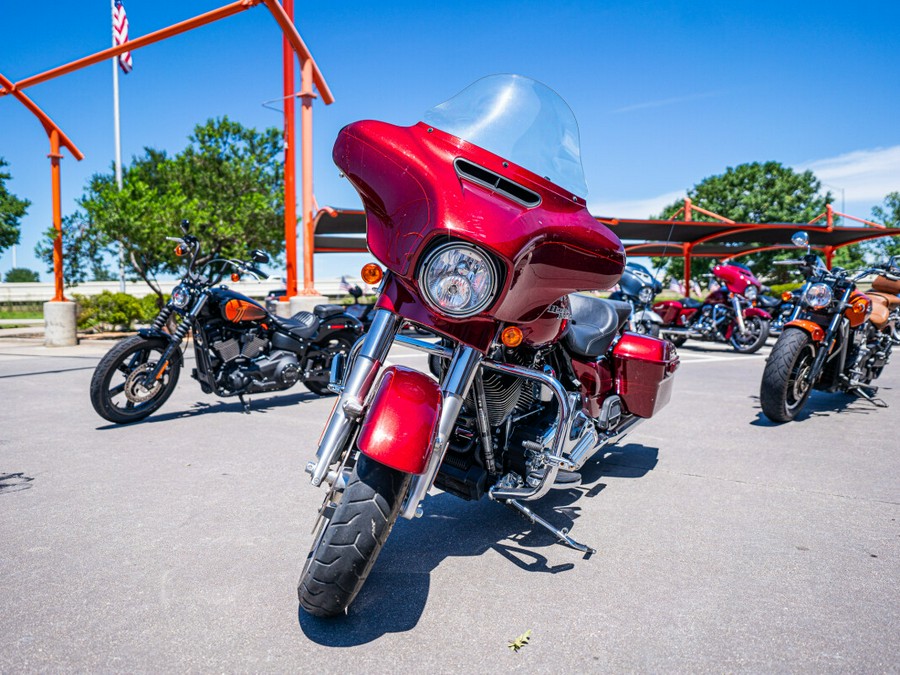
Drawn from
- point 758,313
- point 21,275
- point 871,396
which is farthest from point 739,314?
point 21,275

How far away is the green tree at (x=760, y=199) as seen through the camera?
147 ft

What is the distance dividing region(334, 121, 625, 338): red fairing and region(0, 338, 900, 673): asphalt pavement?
109cm

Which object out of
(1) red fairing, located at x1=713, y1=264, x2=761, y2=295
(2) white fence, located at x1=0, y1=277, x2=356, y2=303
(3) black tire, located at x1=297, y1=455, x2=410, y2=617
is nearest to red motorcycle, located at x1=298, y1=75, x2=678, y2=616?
(3) black tire, located at x1=297, y1=455, x2=410, y2=617

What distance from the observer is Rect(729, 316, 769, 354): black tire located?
11891mm

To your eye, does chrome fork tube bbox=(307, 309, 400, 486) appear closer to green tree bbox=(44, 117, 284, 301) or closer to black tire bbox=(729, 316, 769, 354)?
green tree bbox=(44, 117, 284, 301)

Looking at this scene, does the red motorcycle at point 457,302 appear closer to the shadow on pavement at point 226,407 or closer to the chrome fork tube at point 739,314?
the shadow on pavement at point 226,407

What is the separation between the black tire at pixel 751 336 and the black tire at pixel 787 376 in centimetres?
682

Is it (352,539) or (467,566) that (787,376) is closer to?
(467,566)

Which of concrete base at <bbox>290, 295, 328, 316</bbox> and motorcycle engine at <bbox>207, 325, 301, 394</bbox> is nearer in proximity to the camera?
motorcycle engine at <bbox>207, 325, 301, 394</bbox>

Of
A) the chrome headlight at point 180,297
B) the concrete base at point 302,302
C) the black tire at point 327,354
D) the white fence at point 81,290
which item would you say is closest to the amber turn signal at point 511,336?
the chrome headlight at point 180,297

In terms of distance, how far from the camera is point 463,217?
2.16 m

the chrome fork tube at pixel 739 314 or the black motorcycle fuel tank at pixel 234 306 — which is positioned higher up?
the black motorcycle fuel tank at pixel 234 306

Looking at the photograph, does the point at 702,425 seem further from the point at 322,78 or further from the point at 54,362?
the point at 322,78

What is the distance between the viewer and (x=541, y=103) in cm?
270
